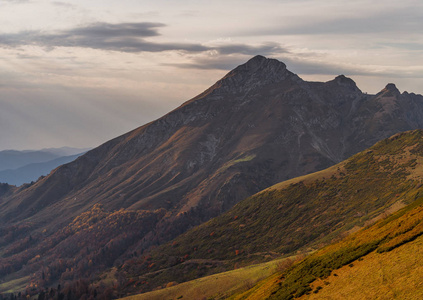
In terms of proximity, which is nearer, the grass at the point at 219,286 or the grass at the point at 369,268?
the grass at the point at 369,268

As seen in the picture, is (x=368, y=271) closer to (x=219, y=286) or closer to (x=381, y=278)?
(x=381, y=278)

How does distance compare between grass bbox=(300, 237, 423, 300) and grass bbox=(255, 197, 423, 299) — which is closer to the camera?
grass bbox=(300, 237, 423, 300)

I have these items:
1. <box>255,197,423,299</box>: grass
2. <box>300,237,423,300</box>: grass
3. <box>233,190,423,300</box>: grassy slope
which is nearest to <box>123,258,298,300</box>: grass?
<box>233,190,423,300</box>: grassy slope

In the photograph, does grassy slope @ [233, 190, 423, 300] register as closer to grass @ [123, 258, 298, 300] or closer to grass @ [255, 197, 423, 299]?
grass @ [255, 197, 423, 299]

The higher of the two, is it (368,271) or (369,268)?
(369,268)

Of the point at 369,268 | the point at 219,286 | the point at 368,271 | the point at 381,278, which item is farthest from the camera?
the point at 219,286

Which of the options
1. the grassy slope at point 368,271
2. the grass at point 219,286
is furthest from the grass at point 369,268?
the grass at point 219,286

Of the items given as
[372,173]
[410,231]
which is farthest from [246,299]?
[372,173]

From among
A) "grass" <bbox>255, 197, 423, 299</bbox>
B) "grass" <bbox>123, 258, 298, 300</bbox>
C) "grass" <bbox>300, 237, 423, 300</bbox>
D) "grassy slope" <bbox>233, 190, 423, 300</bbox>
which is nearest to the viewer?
"grass" <bbox>300, 237, 423, 300</bbox>

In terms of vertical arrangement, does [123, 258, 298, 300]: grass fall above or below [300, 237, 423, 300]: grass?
below

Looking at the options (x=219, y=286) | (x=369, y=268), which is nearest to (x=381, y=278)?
(x=369, y=268)

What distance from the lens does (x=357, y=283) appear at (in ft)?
152

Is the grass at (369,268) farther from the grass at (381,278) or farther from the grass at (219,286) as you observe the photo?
the grass at (219,286)

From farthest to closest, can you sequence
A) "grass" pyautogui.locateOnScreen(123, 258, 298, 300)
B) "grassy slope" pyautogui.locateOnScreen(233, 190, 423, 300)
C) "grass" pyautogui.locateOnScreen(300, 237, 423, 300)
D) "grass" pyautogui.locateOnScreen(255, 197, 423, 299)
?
"grass" pyautogui.locateOnScreen(123, 258, 298, 300) → "grass" pyautogui.locateOnScreen(255, 197, 423, 299) → "grassy slope" pyautogui.locateOnScreen(233, 190, 423, 300) → "grass" pyautogui.locateOnScreen(300, 237, 423, 300)
